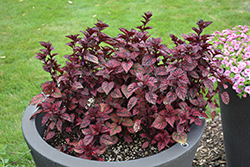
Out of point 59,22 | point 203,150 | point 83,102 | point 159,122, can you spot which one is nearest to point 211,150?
point 203,150

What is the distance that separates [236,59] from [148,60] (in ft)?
2.33

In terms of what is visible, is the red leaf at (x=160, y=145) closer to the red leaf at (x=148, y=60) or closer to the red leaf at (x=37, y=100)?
the red leaf at (x=148, y=60)

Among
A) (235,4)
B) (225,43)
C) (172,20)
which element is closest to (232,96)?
(225,43)

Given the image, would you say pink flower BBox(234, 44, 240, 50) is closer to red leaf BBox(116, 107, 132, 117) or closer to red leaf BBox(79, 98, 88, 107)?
red leaf BBox(116, 107, 132, 117)

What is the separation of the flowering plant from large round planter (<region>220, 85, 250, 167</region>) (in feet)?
0.31

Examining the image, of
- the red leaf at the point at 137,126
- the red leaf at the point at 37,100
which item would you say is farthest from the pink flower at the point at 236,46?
the red leaf at the point at 37,100

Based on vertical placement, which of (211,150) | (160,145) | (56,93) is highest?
(56,93)

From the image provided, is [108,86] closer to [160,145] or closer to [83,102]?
[83,102]

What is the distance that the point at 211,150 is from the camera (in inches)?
92.2

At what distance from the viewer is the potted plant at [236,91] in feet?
5.37

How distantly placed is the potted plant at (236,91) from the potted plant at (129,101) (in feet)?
0.76

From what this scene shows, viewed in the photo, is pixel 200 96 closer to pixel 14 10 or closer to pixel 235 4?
pixel 235 4

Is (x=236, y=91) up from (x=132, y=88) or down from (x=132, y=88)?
down

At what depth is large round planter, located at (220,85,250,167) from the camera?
1.74 metres
